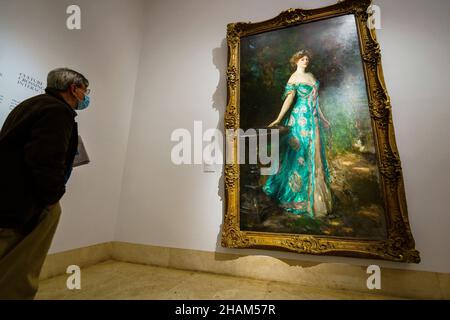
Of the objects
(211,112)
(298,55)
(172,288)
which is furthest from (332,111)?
(172,288)

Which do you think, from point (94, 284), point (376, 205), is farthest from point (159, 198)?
point (376, 205)

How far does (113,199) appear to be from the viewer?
2.49 m

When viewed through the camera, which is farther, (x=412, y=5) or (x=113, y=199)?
(x=113, y=199)

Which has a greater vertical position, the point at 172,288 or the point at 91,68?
the point at 91,68

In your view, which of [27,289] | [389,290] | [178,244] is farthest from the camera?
[178,244]

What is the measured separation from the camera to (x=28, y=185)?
1049 mm

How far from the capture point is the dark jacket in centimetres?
101

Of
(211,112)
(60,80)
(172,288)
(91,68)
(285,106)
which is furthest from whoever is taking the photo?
(211,112)

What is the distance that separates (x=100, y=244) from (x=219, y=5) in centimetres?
322

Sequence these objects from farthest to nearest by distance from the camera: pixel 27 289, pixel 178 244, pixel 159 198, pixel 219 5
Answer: pixel 219 5
pixel 159 198
pixel 178 244
pixel 27 289

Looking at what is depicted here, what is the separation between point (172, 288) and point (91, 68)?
2361mm

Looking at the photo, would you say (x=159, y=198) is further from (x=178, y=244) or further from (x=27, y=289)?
(x=27, y=289)

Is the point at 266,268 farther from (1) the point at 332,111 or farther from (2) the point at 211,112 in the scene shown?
(2) the point at 211,112

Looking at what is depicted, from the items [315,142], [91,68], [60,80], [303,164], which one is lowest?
[303,164]
